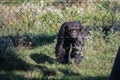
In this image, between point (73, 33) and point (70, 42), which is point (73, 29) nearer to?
point (73, 33)

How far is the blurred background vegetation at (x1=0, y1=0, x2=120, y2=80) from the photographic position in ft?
24.7

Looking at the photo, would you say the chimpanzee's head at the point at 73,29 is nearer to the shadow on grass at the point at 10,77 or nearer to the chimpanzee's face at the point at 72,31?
the chimpanzee's face at the point at 72,31

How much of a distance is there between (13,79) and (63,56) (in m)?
1.33

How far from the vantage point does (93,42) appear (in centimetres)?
904

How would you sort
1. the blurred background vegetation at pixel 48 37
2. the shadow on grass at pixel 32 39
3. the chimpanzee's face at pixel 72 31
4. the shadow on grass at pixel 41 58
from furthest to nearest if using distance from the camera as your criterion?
1. the shadow on grass at pixel 32 39
2. the shadow on grass at pixel 41 58
3. the chimpanzee's face at pixel 72 31
4. the blurred background vegetation at pixel 48 37

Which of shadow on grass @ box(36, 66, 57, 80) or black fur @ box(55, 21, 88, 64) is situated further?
black fur @ box(55, 21, 88, 64)

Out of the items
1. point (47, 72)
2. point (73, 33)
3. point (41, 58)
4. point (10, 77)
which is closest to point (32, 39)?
point (41, 58)

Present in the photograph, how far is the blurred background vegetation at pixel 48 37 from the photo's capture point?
24.7ft

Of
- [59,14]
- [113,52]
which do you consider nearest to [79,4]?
[59,14]

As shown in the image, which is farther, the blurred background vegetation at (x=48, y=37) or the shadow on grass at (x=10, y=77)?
the blurred background vegetation at (x=48, y=37)

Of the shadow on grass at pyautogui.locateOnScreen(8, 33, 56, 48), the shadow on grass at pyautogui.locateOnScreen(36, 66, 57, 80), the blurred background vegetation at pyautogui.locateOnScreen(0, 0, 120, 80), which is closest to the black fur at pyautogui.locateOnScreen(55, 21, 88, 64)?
the blurred background vegetation at pyautogui.locateOnScreen(0, 0, 120, 80)

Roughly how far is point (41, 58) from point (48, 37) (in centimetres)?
121

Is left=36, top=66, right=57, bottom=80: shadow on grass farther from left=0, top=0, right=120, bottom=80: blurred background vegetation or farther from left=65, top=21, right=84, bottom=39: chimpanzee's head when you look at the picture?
left=65, top=21, right=84, bottom=39: chimpanzee's head

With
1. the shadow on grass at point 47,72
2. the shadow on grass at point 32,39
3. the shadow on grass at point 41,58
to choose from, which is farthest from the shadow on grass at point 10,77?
the shadow on grass at point 32,39
